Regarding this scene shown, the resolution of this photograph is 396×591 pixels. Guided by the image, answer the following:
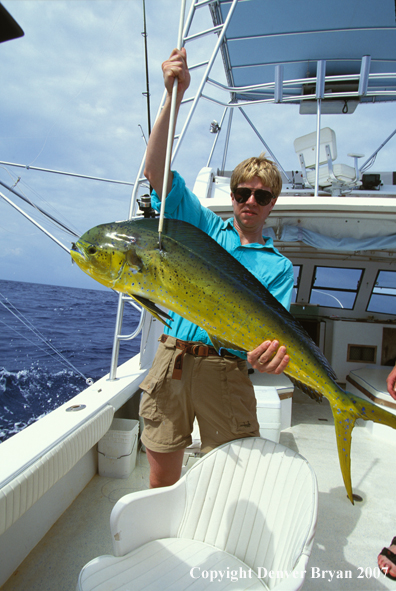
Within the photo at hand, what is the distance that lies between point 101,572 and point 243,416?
894mm

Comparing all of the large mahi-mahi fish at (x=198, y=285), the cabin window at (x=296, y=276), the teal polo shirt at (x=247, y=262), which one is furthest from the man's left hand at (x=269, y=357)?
the cabin window at (x=296, y=276)

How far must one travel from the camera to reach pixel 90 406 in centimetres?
272

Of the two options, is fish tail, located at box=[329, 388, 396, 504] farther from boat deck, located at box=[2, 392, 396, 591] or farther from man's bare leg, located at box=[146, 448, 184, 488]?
boat deck, located at box=[2, 392, 396, 591]

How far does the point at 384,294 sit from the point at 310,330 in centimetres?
196

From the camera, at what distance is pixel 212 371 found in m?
1.68

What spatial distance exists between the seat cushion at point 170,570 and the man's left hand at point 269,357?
3.29 ft

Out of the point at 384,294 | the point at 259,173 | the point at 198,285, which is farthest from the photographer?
the point at 384,294

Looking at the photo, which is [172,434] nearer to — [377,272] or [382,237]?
[382,237]

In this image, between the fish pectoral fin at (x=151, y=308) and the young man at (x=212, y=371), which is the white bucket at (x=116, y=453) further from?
the fish pectoral fin at (x=151, y=308)

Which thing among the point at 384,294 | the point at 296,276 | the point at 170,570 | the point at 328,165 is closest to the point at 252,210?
the point at 170,570

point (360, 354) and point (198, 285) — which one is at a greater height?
point (198, 285)

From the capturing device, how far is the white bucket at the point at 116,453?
3.07 m

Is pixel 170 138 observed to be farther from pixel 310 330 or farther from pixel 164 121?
pixel 310 330

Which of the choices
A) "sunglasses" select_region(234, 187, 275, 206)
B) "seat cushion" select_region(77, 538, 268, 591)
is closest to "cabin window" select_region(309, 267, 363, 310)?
"sunglasses" select_region(234, 187, 275, 206)
